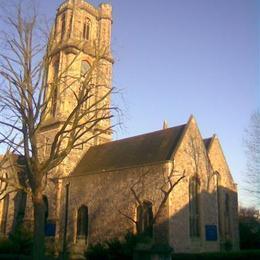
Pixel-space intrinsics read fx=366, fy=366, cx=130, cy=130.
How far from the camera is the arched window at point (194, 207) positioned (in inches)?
1061

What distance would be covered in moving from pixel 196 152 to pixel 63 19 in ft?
73.5

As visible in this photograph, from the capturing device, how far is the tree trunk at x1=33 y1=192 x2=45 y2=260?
47.0 ft

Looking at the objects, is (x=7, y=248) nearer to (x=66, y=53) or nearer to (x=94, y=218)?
(x=94, y=218)

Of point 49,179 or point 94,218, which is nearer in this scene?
point 94,218

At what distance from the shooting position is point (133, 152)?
3083cm

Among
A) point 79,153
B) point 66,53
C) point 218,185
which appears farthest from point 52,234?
point 66,53

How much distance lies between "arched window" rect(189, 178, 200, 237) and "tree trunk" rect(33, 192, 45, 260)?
14689mm

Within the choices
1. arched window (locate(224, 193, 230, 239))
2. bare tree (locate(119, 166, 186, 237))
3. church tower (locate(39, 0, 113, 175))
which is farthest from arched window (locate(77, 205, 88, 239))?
arched window (locate(224, 193, 230, 239))

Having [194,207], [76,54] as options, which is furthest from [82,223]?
[76,54]

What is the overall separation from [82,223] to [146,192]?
763cm

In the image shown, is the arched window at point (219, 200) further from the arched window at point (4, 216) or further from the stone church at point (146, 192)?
the arched window at point (4, 216)

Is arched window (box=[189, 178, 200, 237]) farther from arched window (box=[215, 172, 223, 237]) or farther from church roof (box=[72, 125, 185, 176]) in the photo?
church roof (box=[72, 125, 185, 176])

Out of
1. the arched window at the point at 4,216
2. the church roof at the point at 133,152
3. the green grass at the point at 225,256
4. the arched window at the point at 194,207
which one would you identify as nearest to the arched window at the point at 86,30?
the church roof at the point at 133,152

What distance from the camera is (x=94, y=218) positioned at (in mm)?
29984
